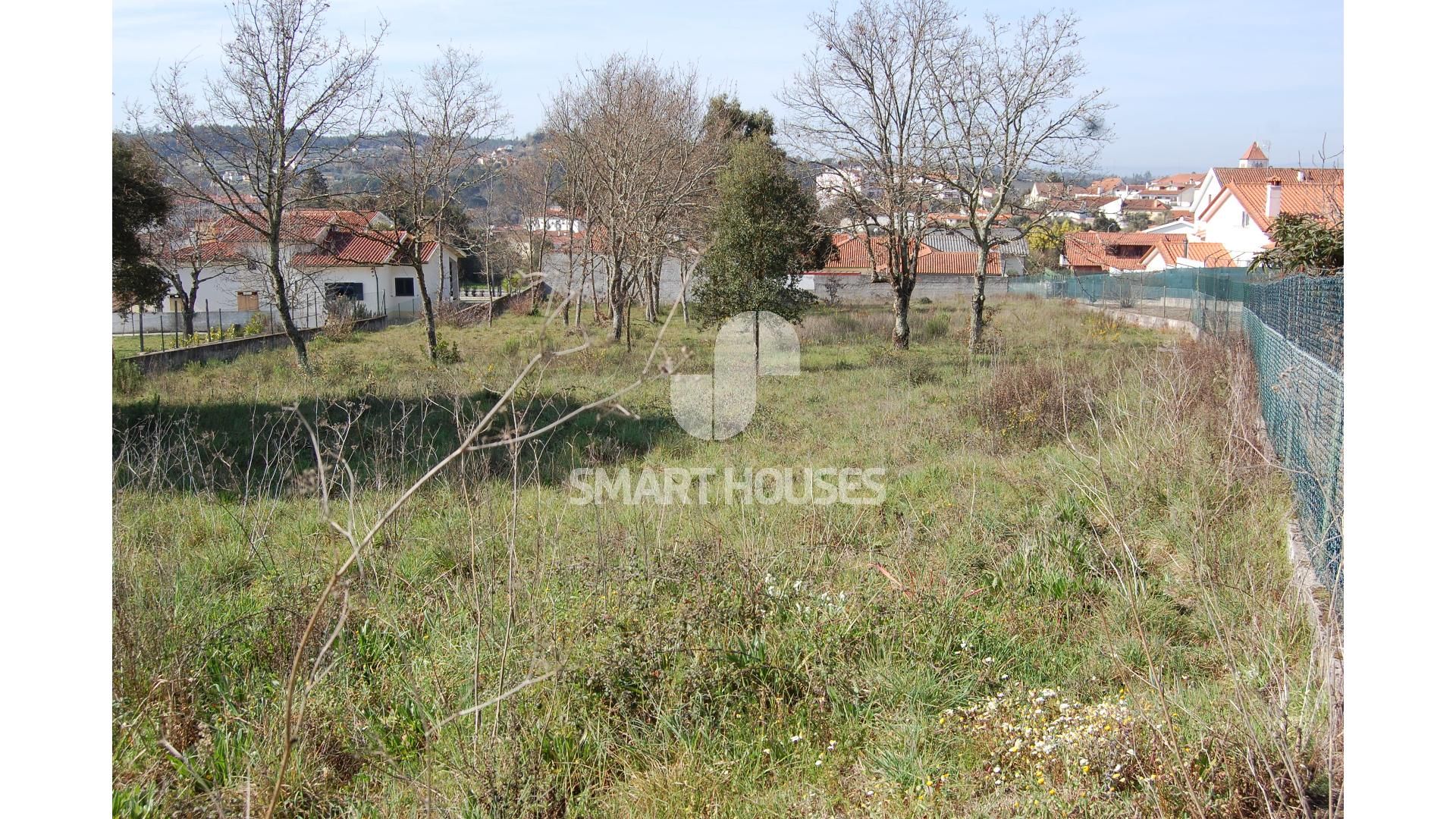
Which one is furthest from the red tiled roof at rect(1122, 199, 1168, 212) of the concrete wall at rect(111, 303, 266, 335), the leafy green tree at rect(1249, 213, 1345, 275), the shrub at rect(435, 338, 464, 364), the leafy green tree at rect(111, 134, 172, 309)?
the leafy green tree at rect(111, 134, 172, 309)

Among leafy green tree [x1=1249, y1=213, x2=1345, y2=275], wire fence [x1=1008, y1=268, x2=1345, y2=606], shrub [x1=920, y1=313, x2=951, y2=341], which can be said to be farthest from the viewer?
shrub [x1=920, y1=313, x2=951, y2=341]

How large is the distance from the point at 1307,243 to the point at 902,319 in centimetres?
935

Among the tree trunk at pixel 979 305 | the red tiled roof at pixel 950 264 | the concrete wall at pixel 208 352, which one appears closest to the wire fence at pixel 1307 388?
the tree trunk at pixel 979 305

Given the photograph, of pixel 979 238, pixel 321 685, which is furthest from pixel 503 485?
pixel 979 238

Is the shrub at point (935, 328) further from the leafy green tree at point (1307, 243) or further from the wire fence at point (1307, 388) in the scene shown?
the leafy green tree at point (1307, 243)

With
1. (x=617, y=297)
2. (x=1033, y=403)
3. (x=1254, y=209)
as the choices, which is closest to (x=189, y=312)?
(x=617, y=297)

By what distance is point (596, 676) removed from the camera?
3.23m

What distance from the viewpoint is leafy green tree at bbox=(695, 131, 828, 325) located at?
15.4 m

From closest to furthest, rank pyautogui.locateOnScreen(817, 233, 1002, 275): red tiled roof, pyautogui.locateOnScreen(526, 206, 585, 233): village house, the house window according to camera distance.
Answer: the house window < pyautogui.locateOnScreen(526, 206, 585, 233): village house < pyautogui.locateOnScreen(817, 233, 1002, 275): red tiled roof

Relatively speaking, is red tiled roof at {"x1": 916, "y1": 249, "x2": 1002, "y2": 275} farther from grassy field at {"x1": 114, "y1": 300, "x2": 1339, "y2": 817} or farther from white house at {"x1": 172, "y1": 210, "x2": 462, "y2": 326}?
grassy field at {"x1": 114, "y1": 300, "x2": 1339, "y2": 817}

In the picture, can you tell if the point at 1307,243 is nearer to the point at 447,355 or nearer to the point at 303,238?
the point at 447,355

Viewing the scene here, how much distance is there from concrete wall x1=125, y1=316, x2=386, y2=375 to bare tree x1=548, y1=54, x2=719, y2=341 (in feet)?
23.3

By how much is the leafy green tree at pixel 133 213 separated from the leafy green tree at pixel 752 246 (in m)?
9.33

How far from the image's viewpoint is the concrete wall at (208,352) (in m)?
13.6
